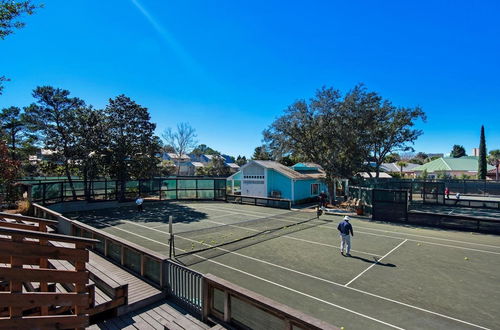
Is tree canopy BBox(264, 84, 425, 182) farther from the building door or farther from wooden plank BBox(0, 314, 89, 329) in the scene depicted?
wooden plank BBox(0, 314, 89, 329)

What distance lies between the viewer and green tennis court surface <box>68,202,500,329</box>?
725cm

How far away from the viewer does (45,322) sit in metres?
4.06

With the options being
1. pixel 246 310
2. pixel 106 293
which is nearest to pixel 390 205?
pixel 246 310

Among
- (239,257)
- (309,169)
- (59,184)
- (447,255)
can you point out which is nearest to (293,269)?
(239,257)

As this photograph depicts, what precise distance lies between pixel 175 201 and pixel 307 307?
25572mm

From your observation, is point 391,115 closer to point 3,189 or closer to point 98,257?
point 98,257

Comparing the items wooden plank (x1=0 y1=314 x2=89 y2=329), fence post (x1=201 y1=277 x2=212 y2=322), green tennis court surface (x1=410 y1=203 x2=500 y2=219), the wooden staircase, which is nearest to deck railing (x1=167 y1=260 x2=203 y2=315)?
fence post (x1=201 y1=277 x2=212 y2=322)

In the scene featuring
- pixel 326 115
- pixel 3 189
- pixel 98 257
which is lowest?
pixel 98 257

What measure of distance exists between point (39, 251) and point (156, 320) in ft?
10.3

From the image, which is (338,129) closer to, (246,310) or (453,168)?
(246,310)

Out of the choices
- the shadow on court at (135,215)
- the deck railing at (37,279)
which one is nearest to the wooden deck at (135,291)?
the deck railing at (37,279)

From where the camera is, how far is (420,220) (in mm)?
18922

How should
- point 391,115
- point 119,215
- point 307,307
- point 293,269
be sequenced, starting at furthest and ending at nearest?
point 391,115 → point 119,215 → point 293,269 → point 307,307

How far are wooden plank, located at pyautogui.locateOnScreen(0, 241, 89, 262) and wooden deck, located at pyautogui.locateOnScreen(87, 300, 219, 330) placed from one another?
224 centimetres
